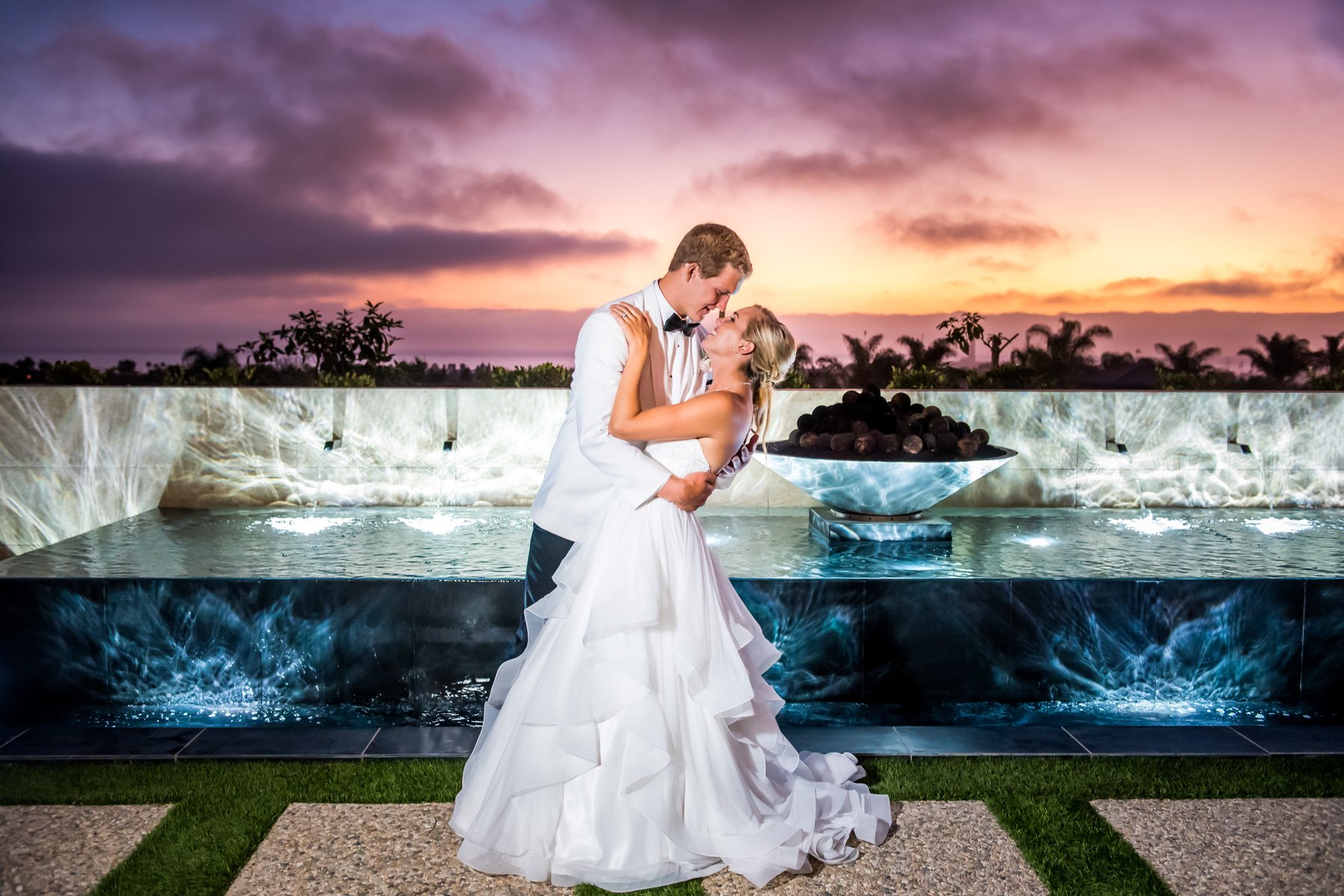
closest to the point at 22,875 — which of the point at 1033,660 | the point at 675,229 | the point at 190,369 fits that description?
the point at 1033,660

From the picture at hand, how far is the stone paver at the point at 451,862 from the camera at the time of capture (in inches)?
95.5

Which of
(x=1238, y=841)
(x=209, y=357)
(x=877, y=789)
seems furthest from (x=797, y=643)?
(x=209, y=357)

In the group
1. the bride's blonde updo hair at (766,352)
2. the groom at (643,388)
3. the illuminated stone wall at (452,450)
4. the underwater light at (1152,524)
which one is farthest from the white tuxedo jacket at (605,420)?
the underwater light at (1152,524)

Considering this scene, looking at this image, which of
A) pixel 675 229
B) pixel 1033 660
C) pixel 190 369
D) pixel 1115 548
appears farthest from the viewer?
pixel 675 229

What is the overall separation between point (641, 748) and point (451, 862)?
64 centimetres

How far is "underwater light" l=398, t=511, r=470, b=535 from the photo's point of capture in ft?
19.1

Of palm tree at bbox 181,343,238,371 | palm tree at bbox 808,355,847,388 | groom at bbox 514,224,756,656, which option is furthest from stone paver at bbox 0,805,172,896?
palm tree at bbox 808,355,847,388

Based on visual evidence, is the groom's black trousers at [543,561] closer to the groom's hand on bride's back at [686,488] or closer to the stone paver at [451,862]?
the groom's hand on bride's back at [686,488]

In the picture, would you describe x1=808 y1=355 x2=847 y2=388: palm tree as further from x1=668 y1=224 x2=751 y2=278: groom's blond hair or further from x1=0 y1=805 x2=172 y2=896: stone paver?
x1=0 y1=805 x2=172 y2=896: stone paver

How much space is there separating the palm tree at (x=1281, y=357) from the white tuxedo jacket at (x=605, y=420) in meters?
7.94

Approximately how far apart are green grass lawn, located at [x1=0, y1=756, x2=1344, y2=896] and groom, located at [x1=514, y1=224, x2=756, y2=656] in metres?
1.04

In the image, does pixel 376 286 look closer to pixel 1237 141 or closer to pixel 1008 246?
pixel 1008 246

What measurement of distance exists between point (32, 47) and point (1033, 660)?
1147 cm

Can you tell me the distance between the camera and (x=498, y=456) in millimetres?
7031
